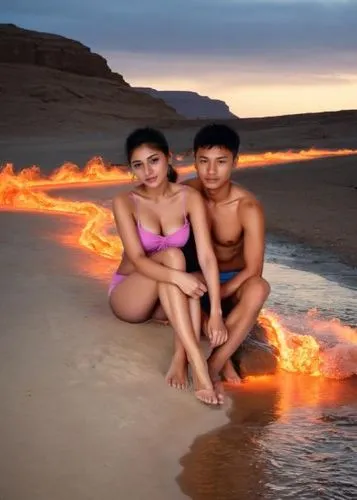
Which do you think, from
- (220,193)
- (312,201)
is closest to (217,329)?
(220,193)

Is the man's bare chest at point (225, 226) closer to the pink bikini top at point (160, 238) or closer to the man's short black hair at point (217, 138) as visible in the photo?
the pink bikini top at point (160, 238)

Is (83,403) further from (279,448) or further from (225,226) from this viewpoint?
(225,226)

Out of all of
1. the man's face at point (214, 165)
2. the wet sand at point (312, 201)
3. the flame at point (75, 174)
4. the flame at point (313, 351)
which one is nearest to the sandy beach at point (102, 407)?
the flame at point (313, 351)

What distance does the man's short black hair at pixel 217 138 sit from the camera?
16.0 feet

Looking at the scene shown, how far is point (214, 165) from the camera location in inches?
196

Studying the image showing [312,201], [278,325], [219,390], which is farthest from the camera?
[312,201]

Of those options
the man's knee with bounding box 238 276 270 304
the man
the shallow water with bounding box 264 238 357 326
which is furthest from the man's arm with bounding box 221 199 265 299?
the shallow water with bounding box 264 238 357 326

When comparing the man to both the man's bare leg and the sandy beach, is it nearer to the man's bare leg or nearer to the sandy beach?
the man's bare leg

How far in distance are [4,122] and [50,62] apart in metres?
39.1

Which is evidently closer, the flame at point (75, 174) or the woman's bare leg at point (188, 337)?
the woman's bare leg at point (188, 337)

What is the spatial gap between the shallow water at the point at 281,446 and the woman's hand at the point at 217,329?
35cm

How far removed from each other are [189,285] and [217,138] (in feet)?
2.82

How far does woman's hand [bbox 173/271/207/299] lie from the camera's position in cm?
465

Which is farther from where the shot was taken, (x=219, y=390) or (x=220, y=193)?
(x=220, y=193)
